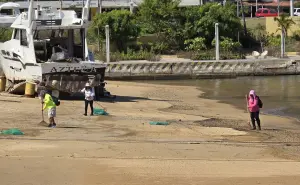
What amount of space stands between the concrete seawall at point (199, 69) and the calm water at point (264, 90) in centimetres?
159

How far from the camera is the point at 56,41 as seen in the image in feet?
95.8

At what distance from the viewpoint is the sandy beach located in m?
12.1

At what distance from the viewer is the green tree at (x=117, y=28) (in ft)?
187

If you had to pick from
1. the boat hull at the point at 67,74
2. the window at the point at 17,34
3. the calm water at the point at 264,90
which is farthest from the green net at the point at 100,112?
the calm water at the point at 264,90

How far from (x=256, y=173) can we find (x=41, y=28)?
17483 millimetres

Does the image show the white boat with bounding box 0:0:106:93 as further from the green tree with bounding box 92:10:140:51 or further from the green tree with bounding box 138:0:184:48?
the green tree with bounding box 138:0:184:48

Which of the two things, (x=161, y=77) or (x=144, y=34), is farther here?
(x=144, y=34)

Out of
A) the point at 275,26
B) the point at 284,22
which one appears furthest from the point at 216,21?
the point at 275,26

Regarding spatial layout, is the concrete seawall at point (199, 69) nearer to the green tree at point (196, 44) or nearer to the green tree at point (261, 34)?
the green tree at point (196, 44)

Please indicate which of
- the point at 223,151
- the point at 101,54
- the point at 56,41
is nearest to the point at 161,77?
the point at 101,54

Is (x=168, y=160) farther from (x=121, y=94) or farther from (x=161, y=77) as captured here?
(x=161, y=77)

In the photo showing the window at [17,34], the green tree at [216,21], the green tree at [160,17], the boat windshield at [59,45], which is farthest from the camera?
the green tree at [160,17]

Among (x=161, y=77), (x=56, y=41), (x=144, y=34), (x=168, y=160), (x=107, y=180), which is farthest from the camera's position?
(x=144, y=34)

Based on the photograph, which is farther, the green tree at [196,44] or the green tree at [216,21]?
the green tree at [216,21]
